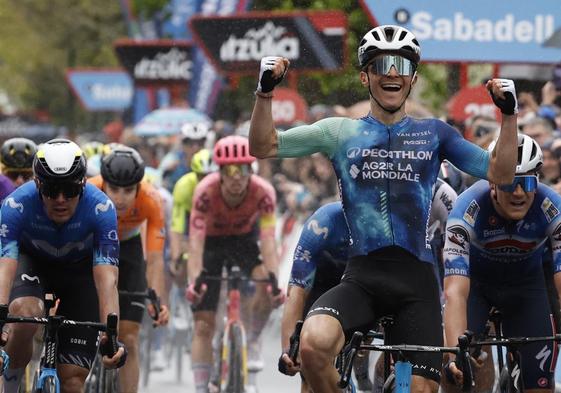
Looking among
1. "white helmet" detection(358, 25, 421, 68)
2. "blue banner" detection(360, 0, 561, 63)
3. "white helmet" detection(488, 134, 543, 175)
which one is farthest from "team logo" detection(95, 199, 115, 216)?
"blue banner" detection(360, 0, 561, 63)

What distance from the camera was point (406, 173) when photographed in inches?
312

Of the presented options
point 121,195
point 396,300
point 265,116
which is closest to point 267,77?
point 265,116

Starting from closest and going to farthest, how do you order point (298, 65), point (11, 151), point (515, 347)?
point (515, 347), point (11, 151), point (298, 65)

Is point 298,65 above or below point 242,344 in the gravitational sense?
above

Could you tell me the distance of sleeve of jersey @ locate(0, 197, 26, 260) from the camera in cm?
895

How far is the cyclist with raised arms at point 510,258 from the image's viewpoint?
8875mm

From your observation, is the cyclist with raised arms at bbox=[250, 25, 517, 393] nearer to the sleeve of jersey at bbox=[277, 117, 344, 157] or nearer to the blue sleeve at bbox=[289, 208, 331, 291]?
the sleeve of jersey at bbox=[277, 117, 344, 157]

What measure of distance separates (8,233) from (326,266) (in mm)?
2046

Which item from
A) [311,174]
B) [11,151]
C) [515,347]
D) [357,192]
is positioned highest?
[311,174]

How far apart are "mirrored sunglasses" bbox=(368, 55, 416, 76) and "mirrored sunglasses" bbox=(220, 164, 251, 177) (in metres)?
5.16

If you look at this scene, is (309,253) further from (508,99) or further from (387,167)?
(508,99)

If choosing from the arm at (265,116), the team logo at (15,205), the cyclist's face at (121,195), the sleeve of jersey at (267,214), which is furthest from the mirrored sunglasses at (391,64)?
the sleeve of jersey at (267,214)

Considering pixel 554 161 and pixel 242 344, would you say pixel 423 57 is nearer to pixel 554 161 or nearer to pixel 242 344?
pixel 554 161

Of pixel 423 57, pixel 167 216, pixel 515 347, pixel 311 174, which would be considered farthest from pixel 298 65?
pixel 515 347
